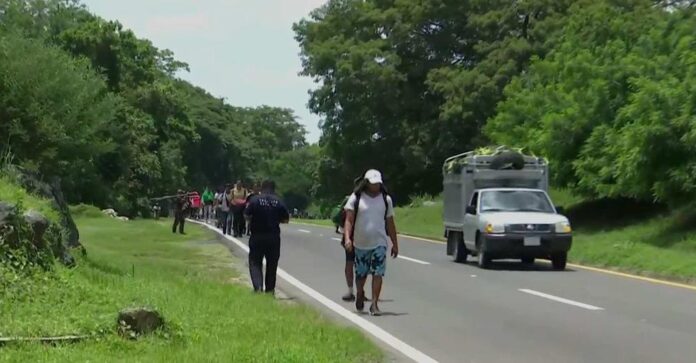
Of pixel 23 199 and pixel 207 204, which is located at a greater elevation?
pixel 207 204

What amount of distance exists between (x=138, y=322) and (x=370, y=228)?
447 cm

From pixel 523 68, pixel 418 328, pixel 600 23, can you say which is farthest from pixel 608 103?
pixel 418 328

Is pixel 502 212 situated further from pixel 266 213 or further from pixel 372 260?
pixel 372 260

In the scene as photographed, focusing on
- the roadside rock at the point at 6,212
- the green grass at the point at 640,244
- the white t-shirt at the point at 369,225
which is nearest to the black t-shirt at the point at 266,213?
the white t-shirt at the point at 369,225

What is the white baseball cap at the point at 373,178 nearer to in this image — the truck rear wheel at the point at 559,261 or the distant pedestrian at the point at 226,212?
the truck rear wheel at the point at 559,261

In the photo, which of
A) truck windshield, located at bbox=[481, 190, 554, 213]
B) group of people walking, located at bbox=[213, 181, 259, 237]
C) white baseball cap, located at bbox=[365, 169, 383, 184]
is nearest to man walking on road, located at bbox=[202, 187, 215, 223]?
group of people walking, located at bbox=[213, 181, 259, 237]

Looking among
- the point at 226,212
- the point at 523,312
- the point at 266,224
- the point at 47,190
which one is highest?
the point at 47,190

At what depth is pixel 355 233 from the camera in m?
13.5

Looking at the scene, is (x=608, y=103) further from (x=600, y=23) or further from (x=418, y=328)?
(x=418, y=328)

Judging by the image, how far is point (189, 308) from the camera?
38.9 feet

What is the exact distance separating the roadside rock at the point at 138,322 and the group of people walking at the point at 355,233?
4.28m

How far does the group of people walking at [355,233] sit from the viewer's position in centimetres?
1342

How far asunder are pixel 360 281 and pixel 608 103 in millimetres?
19644

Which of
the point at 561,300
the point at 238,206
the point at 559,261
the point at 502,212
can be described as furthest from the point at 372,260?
the point at 238,206
